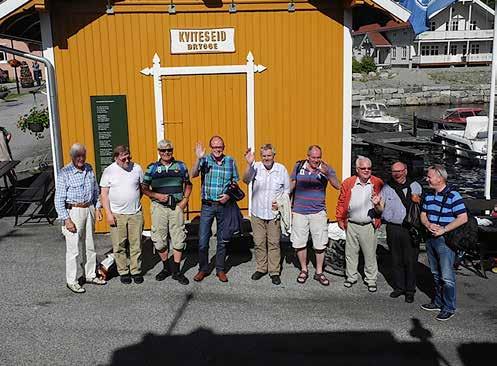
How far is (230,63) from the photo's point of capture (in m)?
9.62

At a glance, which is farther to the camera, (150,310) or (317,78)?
(317,78)

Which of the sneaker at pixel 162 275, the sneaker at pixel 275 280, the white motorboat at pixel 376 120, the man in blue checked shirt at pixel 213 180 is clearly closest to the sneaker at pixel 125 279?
the sneaker at pixel 162 275

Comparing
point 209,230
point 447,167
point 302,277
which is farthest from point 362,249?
point 447,167

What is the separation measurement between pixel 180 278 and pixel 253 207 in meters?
1.41

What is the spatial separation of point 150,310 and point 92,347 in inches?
41.9

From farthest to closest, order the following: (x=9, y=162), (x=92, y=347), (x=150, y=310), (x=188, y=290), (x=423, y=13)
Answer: (x=9, y=162) < (x=423, y=13) < (x=188, y=290) < (x=150, y=310) < (x=92, y=347)

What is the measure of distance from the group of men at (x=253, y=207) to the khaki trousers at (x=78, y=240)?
0.01 m

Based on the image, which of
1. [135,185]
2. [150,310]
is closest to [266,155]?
[135,185]

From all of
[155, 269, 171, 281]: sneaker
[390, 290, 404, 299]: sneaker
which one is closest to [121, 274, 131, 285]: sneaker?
[155, 269, 171, 281]: sneaker

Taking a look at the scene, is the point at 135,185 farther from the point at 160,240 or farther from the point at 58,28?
the point at 58,28

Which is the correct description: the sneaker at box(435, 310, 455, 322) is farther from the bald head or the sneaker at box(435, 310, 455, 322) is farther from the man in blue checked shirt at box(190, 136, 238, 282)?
the man in blue checked shirt at box(190, 136, 238, 282)

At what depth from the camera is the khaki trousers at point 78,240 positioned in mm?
7336

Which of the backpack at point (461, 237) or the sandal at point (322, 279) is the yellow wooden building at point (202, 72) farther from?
the backpack at point (461, 237)

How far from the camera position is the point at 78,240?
7.41m
